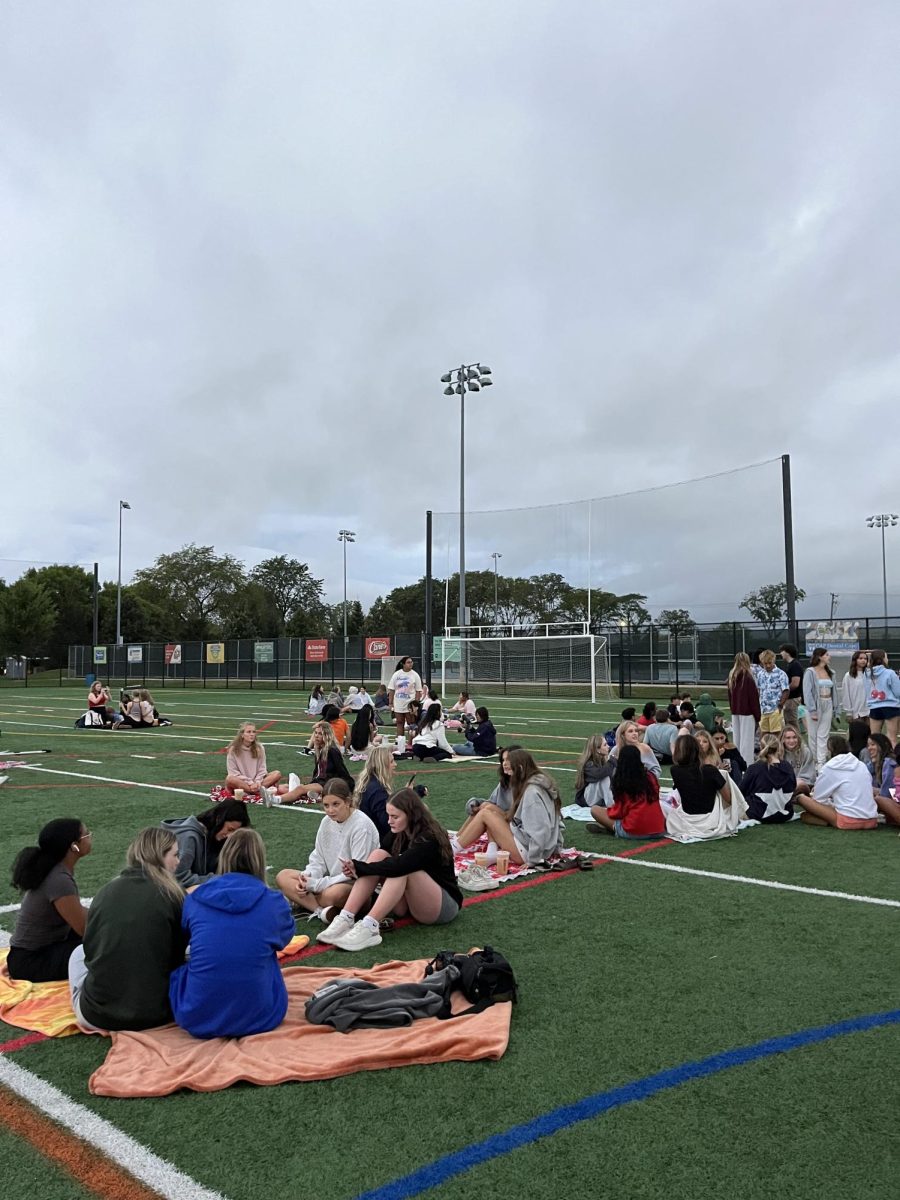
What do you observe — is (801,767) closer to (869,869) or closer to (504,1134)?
(869,869)

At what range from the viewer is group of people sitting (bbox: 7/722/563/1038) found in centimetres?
409

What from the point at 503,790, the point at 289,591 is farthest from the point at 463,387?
the point at 289,591

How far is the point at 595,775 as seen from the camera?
384 inches

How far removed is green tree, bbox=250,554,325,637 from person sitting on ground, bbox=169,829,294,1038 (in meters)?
99.4

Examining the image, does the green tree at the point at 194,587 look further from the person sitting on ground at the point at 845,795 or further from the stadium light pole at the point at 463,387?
the person sitting on ground at the point at 845,795

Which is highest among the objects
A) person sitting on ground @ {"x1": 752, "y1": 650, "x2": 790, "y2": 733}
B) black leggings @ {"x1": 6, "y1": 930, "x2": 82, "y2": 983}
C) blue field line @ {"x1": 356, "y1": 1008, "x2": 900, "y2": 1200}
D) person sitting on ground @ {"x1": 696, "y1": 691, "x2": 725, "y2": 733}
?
person sitting on ground @ {"x1": 752, "y1": 650, "x2": 790, "y2": 733}

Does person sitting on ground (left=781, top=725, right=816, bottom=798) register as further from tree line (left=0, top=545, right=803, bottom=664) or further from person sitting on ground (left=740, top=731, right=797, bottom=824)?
tree line (left=0, top=545, right=803, bottom=664)

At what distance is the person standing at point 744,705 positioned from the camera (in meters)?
11.9

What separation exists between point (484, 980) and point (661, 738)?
9193 mm

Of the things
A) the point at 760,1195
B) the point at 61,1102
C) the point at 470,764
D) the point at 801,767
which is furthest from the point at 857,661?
the point at 61,1102

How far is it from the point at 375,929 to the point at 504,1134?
96.9 inches

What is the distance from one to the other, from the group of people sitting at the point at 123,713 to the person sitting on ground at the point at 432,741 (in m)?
10.4

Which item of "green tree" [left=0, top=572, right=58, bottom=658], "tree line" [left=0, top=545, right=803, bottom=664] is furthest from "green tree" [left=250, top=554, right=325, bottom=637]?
"green tree" [left=0, top=572, right=58, bottom=658]

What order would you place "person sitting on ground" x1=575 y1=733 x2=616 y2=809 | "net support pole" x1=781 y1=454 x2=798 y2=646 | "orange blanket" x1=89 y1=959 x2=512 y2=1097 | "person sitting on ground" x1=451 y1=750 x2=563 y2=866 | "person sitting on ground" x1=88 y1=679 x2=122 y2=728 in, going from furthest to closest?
1. "net support pole" x1=781 y1=454 x2=798 y2=646
2. "person sitting on ground" x1=88 y1=679 x2=122 y2=728
3. "person sitting on ground" x1=575 y1=733 x2=616 y2=809
4. "person sitting on ground" x1=451 y1=750 x2=563 y2=866
5. "orange blanket" x1=89 y1=959 x2=512 y2=1097
